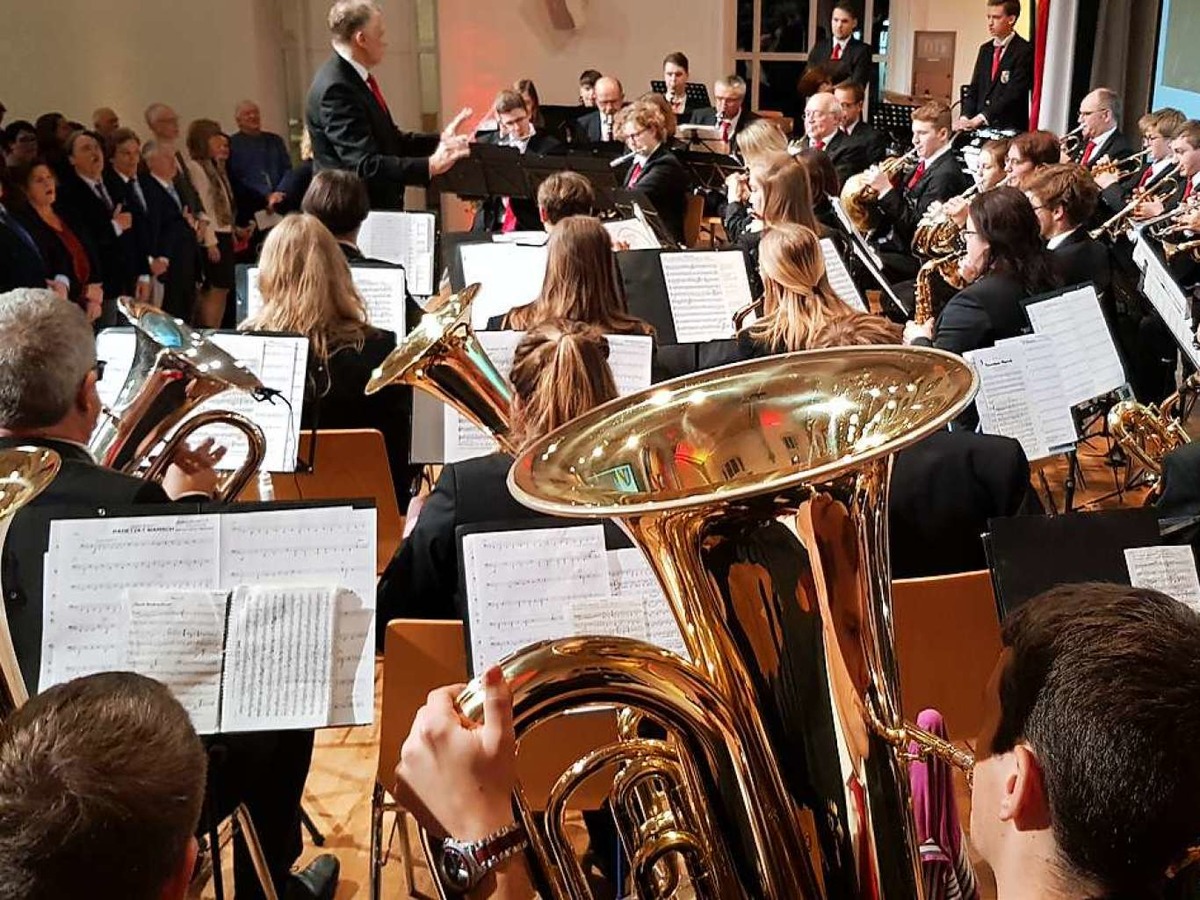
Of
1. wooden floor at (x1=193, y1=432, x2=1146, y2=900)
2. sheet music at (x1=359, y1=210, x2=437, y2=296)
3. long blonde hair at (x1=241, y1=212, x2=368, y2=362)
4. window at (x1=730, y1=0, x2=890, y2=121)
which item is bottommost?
wooden floor at (x1=193, y1=432, x2=1146, y2=900)

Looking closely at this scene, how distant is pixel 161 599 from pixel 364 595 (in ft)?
1.02

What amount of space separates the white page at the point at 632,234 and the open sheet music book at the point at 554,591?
9.93ft

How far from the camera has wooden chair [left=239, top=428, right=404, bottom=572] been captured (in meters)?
2.95

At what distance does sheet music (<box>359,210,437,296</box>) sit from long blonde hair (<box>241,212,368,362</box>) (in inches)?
55.2

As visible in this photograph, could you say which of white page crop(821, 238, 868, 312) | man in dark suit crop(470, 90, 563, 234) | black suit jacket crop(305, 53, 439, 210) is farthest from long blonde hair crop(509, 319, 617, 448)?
man in dark suit crop(470, 90, 563, 234)

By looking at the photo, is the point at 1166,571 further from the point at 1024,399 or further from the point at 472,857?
the point at 1024,399

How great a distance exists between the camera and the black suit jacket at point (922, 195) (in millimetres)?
6168

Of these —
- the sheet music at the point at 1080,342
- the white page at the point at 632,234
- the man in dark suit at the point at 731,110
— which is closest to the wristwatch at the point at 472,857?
the sheet music at the point at 1080,342

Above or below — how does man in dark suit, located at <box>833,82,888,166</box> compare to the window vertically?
below

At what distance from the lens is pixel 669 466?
4.83 feet

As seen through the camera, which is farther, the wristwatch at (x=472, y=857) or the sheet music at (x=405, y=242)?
the sheet music at (x=405, y=242)

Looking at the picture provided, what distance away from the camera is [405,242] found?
489 centimetres

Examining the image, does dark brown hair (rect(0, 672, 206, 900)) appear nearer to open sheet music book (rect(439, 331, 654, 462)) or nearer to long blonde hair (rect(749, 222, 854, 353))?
open sheet music book (rect(439, 331, 654, 462))

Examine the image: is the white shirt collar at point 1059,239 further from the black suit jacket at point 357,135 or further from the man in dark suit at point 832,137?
the man in dark suit at point 832,137
